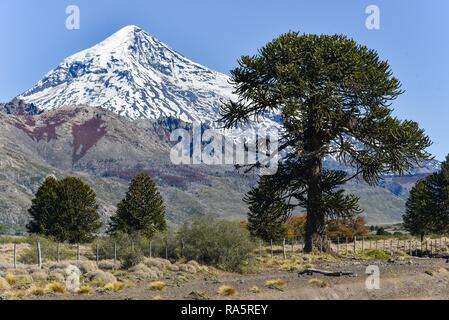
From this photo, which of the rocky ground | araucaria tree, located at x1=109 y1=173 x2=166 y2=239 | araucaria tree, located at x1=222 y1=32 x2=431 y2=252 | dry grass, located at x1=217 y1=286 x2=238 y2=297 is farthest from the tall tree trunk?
araucaria tree, located at x1=109 y1=173 x2=166 y2=239

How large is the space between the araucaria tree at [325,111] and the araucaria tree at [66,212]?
38.6 meters

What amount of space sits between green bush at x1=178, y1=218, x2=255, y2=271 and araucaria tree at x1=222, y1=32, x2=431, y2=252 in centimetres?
406

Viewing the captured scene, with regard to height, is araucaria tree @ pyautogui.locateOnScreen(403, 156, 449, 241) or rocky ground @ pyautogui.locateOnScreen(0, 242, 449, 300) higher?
araucaria tree @ pyautogui.locateOnScreen(403, 156, 449, 241)

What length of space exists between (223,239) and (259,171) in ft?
22.4

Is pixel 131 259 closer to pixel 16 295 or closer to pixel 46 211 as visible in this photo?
pixel 16 295

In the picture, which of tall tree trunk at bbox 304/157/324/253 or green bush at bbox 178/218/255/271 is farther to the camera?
tall tree trunk at bbox 304/157/324/253

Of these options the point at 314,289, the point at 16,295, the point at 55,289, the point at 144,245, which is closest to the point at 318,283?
the point at 314,289

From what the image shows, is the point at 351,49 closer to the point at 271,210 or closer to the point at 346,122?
the point at 346,122

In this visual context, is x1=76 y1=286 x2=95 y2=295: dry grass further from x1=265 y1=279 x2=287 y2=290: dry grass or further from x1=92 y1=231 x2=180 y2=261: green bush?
x1=92 y1=231 x2=180 y2=261: green bush

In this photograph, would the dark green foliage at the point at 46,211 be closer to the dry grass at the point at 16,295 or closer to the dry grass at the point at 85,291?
the dry grass at the point at 85,291

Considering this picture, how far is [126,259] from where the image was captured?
30438 mm

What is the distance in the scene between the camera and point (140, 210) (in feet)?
236

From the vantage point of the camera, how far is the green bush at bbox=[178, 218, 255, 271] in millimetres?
31125
